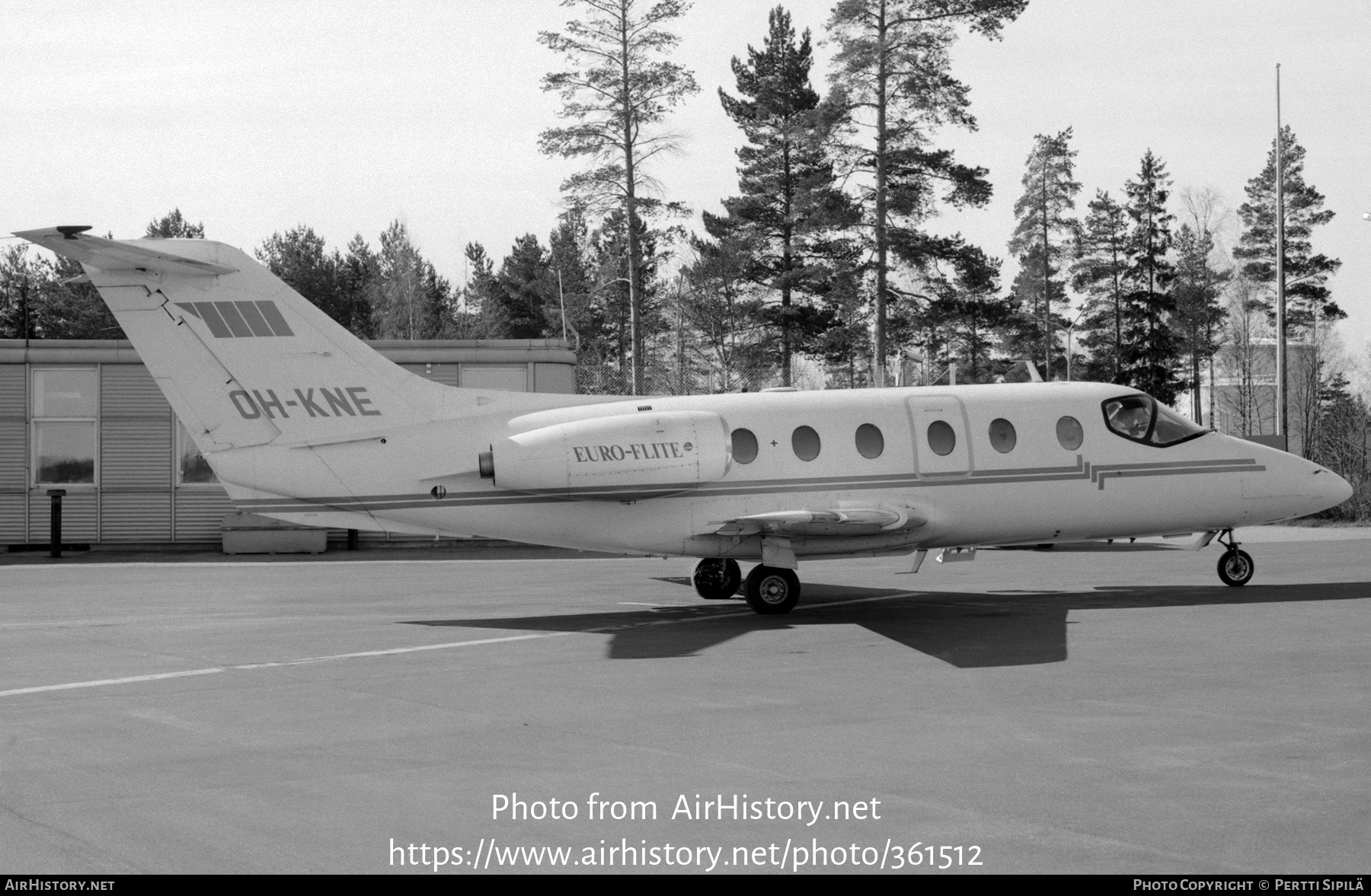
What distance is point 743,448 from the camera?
18016mm

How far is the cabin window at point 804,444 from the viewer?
18203 mm

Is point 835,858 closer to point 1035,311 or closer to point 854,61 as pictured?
point 854,61

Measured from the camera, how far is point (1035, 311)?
275 ft

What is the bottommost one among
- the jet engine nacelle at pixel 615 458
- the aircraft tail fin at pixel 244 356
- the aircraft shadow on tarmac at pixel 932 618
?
the aircraft shadow on tarmac at pixel 932 618

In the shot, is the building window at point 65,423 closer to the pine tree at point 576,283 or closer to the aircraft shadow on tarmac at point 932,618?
the aircraft shadow on tarmac at point 932,618

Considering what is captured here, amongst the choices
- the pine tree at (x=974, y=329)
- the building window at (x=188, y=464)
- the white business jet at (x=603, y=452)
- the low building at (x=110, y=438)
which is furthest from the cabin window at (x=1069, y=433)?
the pine tree at (x=974, y=329)

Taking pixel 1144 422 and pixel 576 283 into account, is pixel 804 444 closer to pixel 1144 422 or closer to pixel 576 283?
pixel 1144 422

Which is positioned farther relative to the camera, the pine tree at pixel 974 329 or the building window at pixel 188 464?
the pine tree at pixel 974 329

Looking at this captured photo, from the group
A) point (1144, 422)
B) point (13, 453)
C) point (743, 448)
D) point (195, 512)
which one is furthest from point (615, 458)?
point (13, 453)

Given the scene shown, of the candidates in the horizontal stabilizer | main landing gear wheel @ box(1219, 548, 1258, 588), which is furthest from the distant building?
the horizontal stabilizer

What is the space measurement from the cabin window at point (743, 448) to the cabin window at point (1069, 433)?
4307mm

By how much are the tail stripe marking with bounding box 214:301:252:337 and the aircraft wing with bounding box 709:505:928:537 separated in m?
6.31

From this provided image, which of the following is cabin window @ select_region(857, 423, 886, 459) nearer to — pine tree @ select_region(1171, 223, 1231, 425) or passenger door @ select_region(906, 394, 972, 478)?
passenger door @ select_region(906, 394, 972, 478)

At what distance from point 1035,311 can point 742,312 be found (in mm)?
30938
